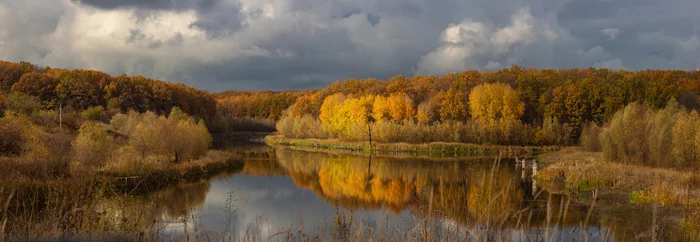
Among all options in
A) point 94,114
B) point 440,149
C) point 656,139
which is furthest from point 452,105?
point 94,114

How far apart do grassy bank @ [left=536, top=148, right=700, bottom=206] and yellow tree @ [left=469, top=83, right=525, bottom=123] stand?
3522 centimetres

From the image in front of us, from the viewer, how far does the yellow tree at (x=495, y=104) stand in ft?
211

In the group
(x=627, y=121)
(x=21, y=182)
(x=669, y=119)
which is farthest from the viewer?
(x=627, y=121)

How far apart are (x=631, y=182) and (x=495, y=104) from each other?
43.8m

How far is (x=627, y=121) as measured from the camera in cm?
2972

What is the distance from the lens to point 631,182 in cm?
2208

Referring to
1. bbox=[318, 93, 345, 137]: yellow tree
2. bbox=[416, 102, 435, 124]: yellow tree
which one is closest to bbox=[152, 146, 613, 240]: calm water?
bbox=[416, 102, 435, 124]: yellow tree

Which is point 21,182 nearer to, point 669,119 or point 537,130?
point 669,119

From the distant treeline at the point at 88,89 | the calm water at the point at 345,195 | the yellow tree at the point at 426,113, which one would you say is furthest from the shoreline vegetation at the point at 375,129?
the calm water at the point at 345,195

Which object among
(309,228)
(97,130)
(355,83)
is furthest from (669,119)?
(355,83)

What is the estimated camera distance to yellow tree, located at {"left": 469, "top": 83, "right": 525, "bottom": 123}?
64250 mm

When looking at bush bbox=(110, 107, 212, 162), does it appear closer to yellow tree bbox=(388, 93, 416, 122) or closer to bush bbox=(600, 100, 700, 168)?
bush bbox=(600, 100, 700, 168)

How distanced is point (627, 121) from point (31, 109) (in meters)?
58.0

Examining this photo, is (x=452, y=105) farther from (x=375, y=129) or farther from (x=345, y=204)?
(x=345, y=204)
